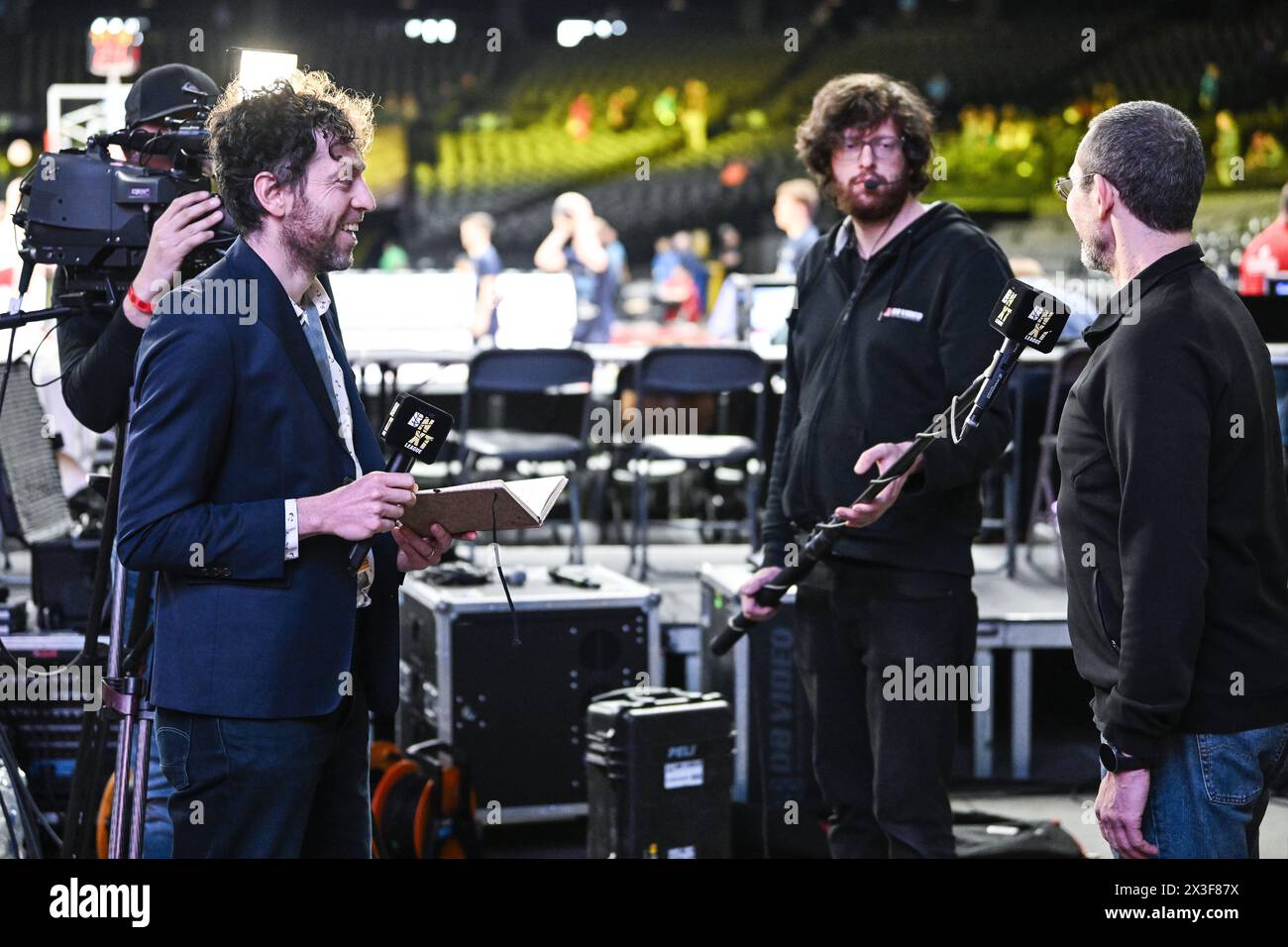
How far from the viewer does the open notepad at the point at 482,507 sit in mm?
1897

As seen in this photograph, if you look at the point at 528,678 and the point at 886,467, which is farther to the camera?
the point at 528,678

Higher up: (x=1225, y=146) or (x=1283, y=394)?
(x=1225, y=146)

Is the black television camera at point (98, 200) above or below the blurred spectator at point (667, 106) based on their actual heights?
below

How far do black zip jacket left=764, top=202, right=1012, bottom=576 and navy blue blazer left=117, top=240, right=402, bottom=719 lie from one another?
3.38ft

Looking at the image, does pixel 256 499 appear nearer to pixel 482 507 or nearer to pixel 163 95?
pixel 482 507

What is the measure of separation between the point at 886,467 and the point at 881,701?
43 centimetres

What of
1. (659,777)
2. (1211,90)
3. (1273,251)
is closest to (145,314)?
(659,777)

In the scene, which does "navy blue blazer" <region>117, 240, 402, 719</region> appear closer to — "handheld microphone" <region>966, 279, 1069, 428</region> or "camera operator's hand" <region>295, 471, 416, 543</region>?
"camera operator's hand" <region>295, 471, 416, 543</region>

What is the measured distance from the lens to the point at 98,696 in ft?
8.45

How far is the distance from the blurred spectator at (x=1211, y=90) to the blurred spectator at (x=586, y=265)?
8204mm

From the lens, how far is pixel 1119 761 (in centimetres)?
170

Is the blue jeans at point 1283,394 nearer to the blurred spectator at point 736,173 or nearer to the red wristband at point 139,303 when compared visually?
the red wristband at point 139,303

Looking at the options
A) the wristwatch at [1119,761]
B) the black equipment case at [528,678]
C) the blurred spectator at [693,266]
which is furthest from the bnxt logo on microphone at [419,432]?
the blurred spectator at [693,266]
